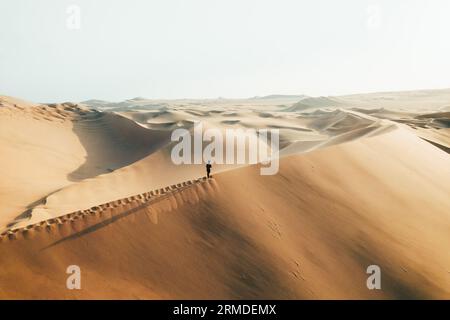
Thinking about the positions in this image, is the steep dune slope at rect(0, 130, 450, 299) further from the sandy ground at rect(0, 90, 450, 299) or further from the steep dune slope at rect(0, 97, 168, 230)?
the steep dune slope at rect(0, 97, 168, 230)

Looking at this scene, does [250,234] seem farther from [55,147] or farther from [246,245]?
[55,147]

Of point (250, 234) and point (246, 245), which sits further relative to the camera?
point (250, 234)

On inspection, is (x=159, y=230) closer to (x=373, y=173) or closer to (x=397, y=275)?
(x=397, y=275)

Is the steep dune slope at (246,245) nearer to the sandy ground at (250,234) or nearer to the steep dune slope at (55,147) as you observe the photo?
the sandy ground at (250,234)

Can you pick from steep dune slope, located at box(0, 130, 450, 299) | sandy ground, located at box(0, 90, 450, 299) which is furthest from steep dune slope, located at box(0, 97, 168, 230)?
steep dune slope, located at box(0, 130, 450, 299)

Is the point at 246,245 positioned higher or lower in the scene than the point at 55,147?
lower

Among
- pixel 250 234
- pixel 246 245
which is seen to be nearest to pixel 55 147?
pixel 250 234

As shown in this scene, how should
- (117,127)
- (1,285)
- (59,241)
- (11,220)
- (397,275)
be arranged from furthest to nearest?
(117,127)
(11,220)
(397,275)
(59,241)
(1,285)
